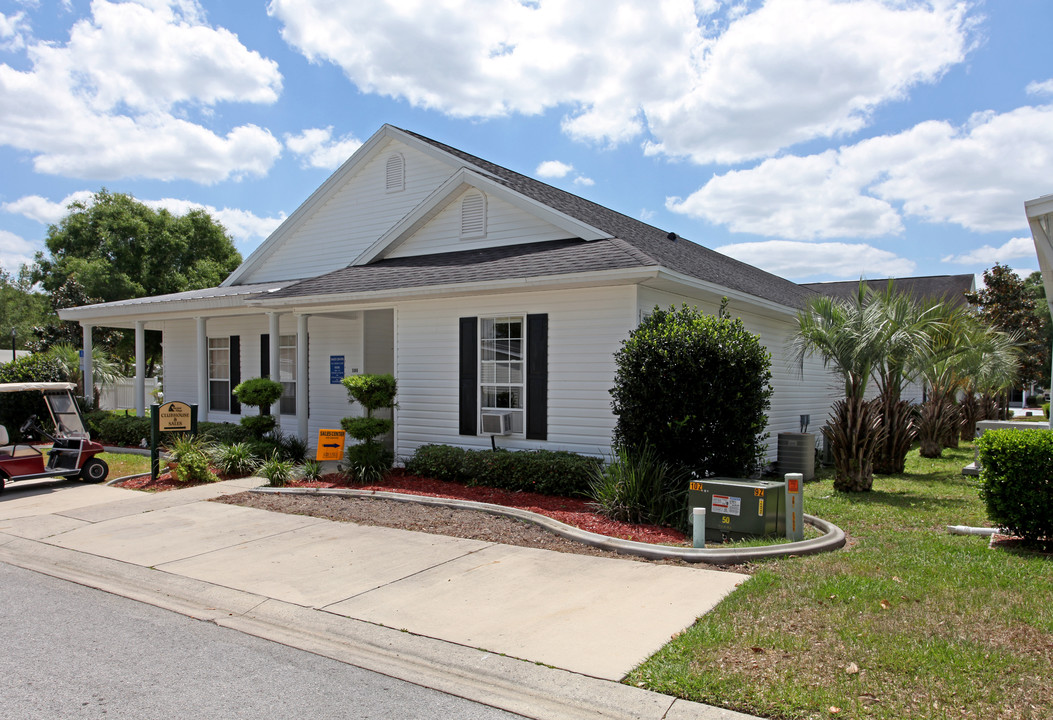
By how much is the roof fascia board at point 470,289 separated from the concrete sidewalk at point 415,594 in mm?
4148

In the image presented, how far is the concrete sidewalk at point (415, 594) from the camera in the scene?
4570 millimetres

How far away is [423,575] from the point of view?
6742mm

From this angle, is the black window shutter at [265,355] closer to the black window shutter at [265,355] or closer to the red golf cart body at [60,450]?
the black window shutter at [265,355]

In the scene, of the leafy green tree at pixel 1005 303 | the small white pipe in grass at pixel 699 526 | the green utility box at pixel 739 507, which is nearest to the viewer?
the small white pipe in grass at pixel 699 526

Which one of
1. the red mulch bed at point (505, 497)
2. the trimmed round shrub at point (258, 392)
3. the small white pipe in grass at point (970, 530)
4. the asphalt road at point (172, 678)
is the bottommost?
the asphalt road at point (172, 678)

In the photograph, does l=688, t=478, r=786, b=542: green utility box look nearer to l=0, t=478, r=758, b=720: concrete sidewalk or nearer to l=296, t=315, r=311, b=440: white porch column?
l=0, t=478, r=758, b=720: concrete sidewalk

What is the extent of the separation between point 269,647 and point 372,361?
10965mm

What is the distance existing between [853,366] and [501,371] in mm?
5801

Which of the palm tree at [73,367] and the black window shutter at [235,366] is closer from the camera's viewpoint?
the black window shutter at [235,366]

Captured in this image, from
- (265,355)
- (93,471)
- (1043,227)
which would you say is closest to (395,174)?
(265,355)

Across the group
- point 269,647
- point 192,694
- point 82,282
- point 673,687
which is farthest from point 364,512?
point 82,282

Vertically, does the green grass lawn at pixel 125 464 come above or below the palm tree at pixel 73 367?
below

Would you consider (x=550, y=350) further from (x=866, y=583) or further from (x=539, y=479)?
(x=866, y=583)

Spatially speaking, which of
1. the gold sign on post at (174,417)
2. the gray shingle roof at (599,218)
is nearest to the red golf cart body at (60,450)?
the gold sign on post at (174,417)
